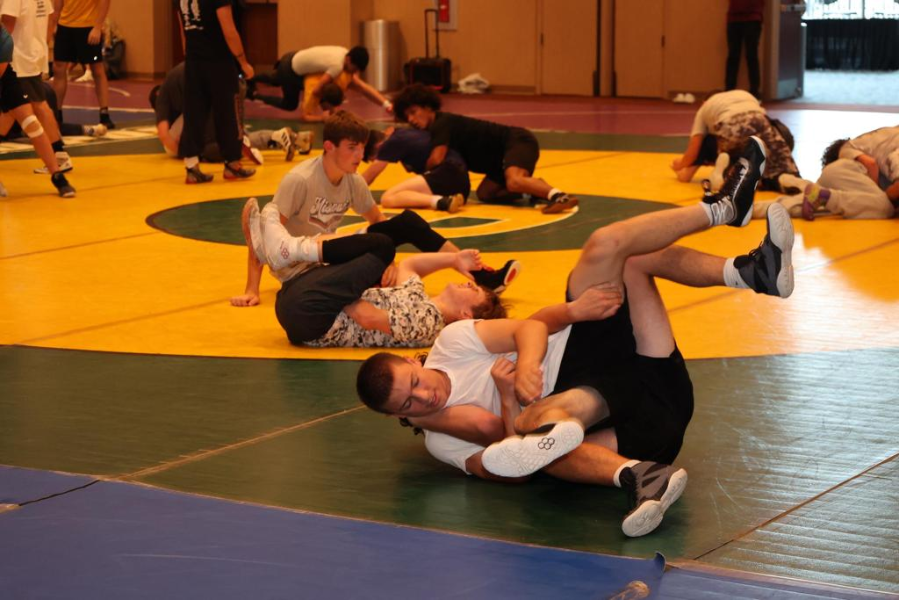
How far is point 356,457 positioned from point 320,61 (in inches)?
451

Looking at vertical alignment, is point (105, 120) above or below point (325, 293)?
above

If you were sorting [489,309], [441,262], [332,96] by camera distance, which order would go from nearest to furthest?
1. [489,309]
2. [441,262]
3. [332,96]

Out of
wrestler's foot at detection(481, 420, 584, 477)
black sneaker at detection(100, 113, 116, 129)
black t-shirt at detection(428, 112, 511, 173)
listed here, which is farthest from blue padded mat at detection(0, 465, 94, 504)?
black sneaker at detection(100, 113, 116, 129)

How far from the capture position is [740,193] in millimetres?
4480

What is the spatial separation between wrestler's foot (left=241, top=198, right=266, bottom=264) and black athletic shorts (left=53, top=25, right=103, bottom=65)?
9285 millimetres

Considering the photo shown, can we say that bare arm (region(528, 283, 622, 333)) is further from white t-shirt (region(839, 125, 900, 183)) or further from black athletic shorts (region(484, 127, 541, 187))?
black athletic shorts (region(484, 127, 541, 187))

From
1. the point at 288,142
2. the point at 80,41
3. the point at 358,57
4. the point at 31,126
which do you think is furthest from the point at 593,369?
the point at 80,41

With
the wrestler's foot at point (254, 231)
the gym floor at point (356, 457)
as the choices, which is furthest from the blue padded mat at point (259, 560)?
the wrestler's foot at point (254, 231)

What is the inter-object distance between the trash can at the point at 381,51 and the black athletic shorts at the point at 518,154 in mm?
10898

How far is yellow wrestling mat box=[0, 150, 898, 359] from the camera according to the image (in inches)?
234

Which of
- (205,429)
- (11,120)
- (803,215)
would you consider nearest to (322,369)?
(205,429)

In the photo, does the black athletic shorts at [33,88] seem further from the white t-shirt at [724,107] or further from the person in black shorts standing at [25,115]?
the white t-shirt at [724,107]

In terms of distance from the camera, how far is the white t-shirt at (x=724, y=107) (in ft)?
32.9

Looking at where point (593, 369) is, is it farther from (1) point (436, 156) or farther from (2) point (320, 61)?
(2) point (320, 61)
